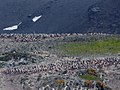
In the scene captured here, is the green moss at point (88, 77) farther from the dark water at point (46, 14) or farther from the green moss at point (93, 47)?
the dark water at point (46, 14)

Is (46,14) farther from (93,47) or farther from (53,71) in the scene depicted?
(53,71)

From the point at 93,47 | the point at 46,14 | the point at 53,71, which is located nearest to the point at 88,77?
the point at 53,71

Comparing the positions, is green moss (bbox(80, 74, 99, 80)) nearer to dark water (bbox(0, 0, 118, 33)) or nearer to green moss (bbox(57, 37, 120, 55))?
green moss (bbox(57, 37, 120, 55))

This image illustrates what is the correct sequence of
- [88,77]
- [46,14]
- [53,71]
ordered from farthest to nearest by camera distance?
[46,14] < [53,71] < [88,77]

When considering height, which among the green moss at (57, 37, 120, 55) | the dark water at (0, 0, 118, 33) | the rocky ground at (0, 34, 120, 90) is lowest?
the dark water at (0, 0, 118, 33)

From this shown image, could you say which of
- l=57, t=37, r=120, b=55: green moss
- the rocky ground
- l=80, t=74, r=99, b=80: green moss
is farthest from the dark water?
l=80, t=74, r=99, b=80: green moss

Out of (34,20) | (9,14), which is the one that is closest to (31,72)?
(34,20)

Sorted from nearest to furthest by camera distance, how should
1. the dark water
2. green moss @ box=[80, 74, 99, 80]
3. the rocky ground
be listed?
the rocky ground < green moss @ box=[80, 74, 99, 80] < the dark water

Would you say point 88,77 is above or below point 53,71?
above
